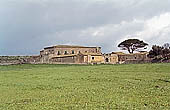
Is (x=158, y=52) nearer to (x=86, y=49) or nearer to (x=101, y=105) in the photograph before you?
(x=86, y=49)

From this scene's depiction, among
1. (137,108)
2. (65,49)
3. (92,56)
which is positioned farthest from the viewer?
(65,49)

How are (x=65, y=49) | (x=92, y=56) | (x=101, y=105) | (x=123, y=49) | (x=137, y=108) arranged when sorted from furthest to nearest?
1. (x=123, y=49)
2. (x=65, y=49)
3. (x=92, y=56)
4. (x=101, y=105)
5. (x=137, y=108)

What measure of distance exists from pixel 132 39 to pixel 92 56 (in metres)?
25.3

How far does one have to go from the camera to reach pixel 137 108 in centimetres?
1042

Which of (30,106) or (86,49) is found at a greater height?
(86,49)

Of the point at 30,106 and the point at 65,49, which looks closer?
the point at 30,106

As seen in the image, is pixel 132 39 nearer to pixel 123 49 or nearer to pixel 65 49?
pixel 123 49

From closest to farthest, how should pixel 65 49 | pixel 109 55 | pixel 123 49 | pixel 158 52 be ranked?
pixel 158 52, pixel 109 55, pixel 65 49, pixel 123 49

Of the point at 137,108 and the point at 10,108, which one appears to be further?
the point at 10,108

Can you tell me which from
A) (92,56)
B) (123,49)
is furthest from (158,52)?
(123,49)

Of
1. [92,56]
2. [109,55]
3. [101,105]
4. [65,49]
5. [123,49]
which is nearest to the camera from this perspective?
[101,105]

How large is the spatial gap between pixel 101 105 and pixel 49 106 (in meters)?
2.21

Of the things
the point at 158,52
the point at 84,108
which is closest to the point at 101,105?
the point at 84,108

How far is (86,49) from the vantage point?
10731cm
